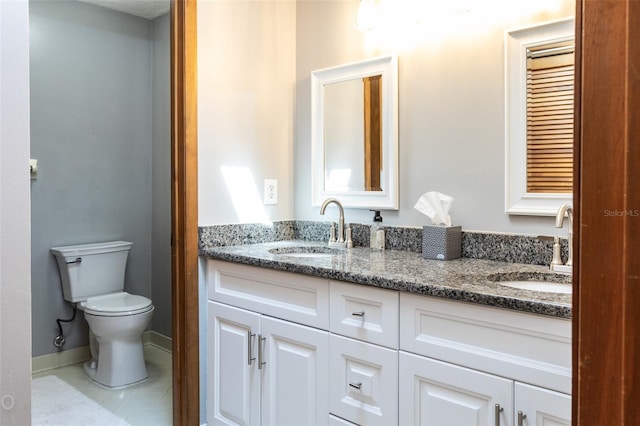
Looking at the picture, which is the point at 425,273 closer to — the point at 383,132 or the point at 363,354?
the point at 363,354

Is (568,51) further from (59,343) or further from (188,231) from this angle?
(59,343)

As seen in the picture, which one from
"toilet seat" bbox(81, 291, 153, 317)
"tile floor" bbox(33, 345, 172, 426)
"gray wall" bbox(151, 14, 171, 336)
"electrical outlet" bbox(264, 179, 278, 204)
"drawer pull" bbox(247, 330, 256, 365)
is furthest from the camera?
"gray wall" bbox(151, 14, 171, 336)

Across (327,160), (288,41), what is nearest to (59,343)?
(327,160)

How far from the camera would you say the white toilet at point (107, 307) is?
2.84 m

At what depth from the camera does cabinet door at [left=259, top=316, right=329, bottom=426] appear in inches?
65.7

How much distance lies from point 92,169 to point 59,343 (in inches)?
44.0

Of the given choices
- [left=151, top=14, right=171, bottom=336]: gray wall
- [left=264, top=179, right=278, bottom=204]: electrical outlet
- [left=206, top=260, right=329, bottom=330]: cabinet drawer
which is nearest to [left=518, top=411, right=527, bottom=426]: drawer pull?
[left=206, top=260, right=329, bottom=330]: cabinet drawer

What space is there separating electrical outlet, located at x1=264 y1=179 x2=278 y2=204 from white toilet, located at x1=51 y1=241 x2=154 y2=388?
111 cm

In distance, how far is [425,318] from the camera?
4.58 ft

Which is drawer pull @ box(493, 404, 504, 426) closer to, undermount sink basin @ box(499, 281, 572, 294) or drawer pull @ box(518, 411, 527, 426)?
drawer pull @ box(518, 411, 527, 426)

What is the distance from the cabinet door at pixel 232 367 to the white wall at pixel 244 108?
439 mm

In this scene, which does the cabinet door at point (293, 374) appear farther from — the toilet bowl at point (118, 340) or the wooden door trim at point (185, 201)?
the toilet bowl at point (118, 340)

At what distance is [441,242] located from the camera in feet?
5.93

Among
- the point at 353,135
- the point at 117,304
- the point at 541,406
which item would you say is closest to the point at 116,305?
the point at 117,304
